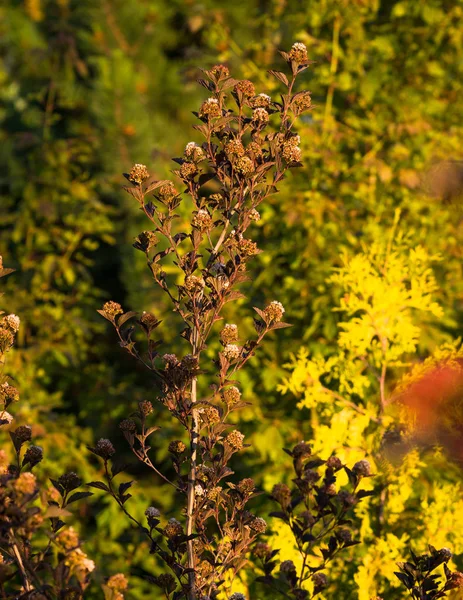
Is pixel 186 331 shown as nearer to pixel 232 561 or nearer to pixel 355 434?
pixel 232 561

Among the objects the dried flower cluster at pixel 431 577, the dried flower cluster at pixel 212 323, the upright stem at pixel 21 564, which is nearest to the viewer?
the upright stem at pixel 21 564

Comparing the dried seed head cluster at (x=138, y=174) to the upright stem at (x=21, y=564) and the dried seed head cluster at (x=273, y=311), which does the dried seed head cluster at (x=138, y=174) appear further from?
the upright stem at (x=21, y=564)

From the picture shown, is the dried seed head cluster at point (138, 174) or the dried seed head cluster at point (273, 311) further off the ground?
the dried seed head cluster at point (138, 174)

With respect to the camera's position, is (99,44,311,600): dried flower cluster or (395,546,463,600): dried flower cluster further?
(99,44,311,600): dried flower cluster

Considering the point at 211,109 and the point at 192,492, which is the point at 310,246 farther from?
the point at 192,492

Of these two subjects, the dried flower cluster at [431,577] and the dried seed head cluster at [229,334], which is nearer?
the dried flower cluster at [431,577]

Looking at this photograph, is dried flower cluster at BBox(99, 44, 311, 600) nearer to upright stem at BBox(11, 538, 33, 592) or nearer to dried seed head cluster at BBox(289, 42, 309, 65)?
dried seed head cluster at BBox(289, 42, 309, 65)

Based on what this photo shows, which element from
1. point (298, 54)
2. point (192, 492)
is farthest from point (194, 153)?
point (192, 492)

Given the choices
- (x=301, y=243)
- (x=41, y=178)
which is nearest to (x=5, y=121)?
(x=41, y=178)

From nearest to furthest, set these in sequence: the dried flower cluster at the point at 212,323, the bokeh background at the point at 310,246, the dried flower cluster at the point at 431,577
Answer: the dried flower cluster at the point at 431,577, the dried flower cluster at the point at 212,323, the bokeh background at the point at 310,246

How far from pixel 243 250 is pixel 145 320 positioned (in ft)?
1.03

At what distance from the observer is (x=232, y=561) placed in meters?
2.05

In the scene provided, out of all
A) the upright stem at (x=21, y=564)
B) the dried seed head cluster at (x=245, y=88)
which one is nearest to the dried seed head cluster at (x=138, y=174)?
the dried seed head cluster at (x=245, y=88)

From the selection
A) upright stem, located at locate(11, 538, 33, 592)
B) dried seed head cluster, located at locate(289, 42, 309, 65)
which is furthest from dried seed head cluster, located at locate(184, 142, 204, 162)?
upright stem, located at locate(11, 538, 33, 592)
